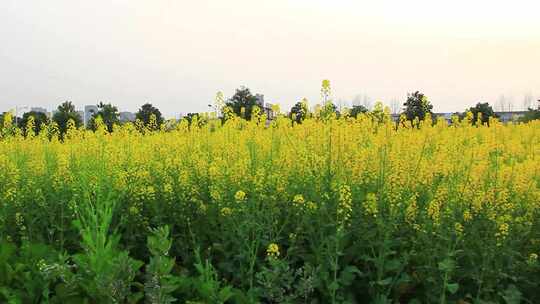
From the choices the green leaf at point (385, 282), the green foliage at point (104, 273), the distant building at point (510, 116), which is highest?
the distant building at point (510, 116)

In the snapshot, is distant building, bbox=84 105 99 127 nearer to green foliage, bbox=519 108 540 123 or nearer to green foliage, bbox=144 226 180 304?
green foliage, bbox=144 226 180 304

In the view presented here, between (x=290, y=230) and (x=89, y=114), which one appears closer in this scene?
(x=290, y=230)

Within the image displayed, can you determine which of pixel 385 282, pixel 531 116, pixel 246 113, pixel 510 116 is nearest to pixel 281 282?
pixel 385 282

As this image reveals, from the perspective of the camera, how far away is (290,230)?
3.42 meters

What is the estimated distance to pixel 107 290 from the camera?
2.61 meters

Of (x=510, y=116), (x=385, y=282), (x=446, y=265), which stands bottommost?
(x=385, y=282)

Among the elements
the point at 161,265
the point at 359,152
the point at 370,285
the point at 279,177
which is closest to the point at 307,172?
the point at 279,177

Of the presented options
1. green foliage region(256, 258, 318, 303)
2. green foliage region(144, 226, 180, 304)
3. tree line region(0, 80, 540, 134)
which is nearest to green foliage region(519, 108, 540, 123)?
tree line region(0, 80, 540, 134)

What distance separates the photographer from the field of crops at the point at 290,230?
284 centimetres

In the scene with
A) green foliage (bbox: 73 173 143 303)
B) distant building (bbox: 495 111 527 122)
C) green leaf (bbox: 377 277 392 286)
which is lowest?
green leaf (bbox: 377 277 392 286)

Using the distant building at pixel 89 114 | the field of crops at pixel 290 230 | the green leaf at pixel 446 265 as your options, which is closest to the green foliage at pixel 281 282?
the field of crops at pixel 290 230

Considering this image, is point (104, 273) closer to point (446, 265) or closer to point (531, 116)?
point (446, 265)

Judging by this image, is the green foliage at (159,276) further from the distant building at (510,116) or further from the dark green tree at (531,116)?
the dark green tree at (531,116)

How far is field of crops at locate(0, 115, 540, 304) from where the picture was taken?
2844 mm
